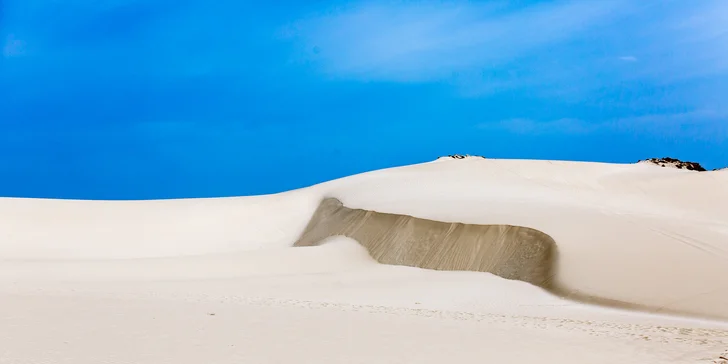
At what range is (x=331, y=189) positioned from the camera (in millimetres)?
33656

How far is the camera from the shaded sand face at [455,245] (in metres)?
18.1

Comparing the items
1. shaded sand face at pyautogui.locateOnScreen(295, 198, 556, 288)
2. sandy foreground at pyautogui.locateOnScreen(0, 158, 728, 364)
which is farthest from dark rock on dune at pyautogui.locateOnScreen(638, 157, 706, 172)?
shaded sand face at pyautogui.locateOnScreen(295, 198, 556, 288)

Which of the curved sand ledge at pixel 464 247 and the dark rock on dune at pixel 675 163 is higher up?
the dark rock on dune at pixel 675 163

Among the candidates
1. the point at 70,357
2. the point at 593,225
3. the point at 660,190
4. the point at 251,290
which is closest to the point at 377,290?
the point at 251,290

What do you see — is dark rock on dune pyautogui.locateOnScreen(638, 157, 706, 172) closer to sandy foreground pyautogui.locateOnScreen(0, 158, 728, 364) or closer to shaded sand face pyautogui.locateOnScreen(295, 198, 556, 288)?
sandy foreground pyautogui.locateOnScreen(0, 158, 728, 364)

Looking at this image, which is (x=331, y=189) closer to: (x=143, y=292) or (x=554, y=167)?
(x=554, y=167)

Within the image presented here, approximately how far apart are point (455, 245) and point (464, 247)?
339mm

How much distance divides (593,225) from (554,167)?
1584 centimetres

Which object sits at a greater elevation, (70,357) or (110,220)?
(110,220)

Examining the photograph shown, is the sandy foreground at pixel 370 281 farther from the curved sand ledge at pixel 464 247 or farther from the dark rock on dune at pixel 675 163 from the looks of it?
the dark rock on dune at pixel 675 163

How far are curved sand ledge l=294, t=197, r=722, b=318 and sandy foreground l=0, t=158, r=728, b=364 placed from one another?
301 mm

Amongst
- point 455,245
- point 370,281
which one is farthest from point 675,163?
point 370,281

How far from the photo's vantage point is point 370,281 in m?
18.3

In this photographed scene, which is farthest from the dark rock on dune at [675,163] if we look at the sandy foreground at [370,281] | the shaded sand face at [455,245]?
the shaded sand face at [455,245]
